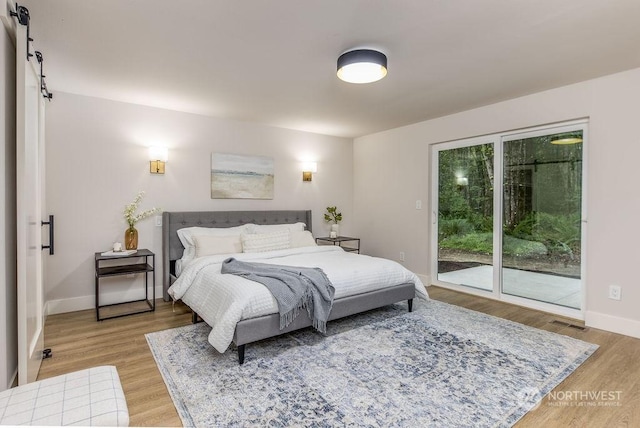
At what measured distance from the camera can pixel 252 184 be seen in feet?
15.9

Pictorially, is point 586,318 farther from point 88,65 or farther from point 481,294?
point 88,65

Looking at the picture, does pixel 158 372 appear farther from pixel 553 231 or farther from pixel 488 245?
pixel 553 231

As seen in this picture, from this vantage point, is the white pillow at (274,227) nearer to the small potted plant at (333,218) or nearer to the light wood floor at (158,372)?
the small potted plant at (333,218)

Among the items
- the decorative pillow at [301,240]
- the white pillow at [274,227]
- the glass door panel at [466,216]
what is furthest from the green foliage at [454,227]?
the white pillow at [274,227]

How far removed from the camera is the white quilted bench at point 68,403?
1247 millimetres

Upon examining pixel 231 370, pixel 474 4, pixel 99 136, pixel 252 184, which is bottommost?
pixel 231 370

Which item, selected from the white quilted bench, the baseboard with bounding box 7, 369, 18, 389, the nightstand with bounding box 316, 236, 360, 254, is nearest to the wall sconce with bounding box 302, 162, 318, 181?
the nightstand with bounding box 316, 236, 360, 254

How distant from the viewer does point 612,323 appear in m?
3.15

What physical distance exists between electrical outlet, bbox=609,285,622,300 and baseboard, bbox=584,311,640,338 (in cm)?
18

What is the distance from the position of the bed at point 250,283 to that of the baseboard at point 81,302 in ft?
1.38

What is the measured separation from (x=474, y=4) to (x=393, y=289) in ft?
8.21

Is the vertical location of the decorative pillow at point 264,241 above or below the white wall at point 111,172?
below

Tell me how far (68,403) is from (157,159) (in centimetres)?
323

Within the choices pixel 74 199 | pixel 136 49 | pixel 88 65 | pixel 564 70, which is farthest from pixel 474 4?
pixel 74 199
